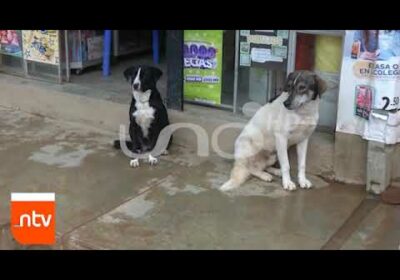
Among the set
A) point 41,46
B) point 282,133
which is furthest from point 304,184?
point 41,46

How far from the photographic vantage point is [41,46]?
23.8ft

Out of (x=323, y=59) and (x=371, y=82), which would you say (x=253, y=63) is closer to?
(x=323, y=59)

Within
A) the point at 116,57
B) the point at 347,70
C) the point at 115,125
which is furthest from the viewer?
the point at 116,57

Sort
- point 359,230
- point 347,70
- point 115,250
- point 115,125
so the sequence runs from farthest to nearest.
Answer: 1. point 115,125
2. point 347,70
3. point 359,230
4. point 115,250

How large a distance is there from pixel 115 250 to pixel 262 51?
8.15 ft

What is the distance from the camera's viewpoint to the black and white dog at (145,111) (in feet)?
18.6

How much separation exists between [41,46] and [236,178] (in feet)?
10.6

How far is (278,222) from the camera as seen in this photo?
185 inches

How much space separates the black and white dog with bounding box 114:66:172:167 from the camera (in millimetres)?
5673

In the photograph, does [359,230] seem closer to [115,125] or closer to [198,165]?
[198,165]

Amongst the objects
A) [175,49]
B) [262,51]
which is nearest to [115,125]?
[175,49]

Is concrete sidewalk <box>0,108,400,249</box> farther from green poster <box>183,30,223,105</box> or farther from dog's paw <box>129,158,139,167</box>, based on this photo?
green poster <box>183,30,223,105</box>

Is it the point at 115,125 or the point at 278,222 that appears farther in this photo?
the point at 115,125

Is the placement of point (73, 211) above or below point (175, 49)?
below
